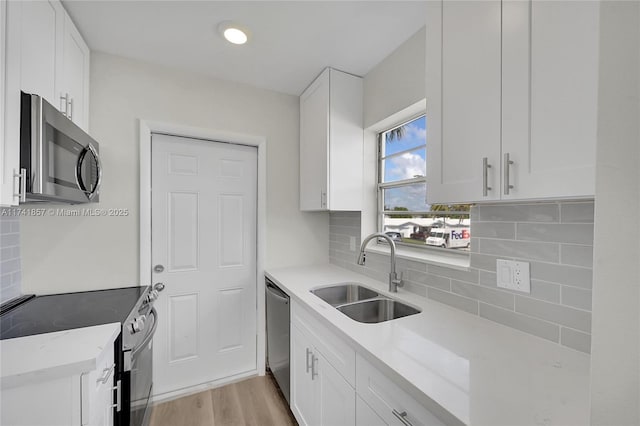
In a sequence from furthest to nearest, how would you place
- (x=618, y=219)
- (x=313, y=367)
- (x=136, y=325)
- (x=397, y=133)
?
1. (x=397, y=133)
2. (x=313, y=367)
3. (x=136, y=325)
4. (x=618, y=219)

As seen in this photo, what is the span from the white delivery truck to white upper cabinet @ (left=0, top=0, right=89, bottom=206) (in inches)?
77.9

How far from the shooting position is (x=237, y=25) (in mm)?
1584

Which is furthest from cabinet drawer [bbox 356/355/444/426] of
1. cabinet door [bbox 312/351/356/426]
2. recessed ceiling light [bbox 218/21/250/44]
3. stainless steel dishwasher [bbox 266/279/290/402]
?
recessed ceiling light [bbox 218/21/250/44]

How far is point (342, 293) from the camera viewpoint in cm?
197

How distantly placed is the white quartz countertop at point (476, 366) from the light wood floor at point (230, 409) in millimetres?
1049

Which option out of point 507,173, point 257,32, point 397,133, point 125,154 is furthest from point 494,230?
point 125,154

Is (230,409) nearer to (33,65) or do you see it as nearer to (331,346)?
(331,346)

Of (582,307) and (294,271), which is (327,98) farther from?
(582,307)

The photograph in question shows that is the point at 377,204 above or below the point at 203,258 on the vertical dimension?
above

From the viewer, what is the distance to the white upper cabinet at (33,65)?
0.98 meters

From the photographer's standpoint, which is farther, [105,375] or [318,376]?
[318,376]

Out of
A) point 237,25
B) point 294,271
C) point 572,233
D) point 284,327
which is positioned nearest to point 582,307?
point 572,233

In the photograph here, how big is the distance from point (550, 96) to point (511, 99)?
4.2 inches

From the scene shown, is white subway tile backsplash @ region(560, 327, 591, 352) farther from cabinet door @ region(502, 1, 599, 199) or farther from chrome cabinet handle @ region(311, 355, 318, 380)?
chrome cabinet handle @ region(311, 355, 318, 380)
